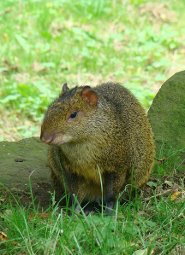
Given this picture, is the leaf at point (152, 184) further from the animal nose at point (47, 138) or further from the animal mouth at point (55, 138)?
the animal nose at point (47, 138)

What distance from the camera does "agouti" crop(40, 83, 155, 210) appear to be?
4.14 metres

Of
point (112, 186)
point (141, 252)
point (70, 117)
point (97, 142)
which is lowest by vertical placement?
point (141, 252)

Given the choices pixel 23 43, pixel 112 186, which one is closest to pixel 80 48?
pixel 23 43

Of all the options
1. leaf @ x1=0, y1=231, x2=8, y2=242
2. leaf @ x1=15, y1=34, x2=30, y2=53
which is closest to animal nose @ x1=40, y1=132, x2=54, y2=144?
leaf @ x1=0, y1=231, x2=8, y2=242

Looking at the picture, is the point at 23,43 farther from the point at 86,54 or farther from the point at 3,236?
the point at 3,236

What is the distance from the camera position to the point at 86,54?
8.86m

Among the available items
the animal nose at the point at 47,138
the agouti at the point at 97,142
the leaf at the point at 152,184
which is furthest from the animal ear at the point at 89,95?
the leaf at the point at 152,184

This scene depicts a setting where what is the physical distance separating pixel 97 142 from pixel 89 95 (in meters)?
0.32

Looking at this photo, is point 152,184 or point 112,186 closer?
point 112,186

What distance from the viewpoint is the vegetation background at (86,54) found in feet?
23.1

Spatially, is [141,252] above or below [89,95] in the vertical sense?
below

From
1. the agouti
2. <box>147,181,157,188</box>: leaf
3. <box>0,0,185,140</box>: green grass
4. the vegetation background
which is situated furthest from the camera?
A: <box>0,0,185,140</box>: green grass

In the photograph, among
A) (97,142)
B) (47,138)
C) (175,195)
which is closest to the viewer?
(47,138)

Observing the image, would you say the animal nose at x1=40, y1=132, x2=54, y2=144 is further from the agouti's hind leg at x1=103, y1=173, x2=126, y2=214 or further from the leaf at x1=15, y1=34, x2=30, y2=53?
the leaf at x1=15, y1=34, x2=30, y2=53
